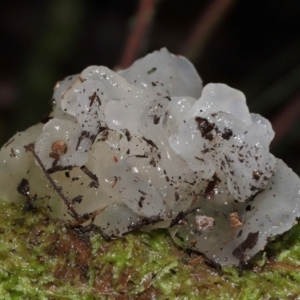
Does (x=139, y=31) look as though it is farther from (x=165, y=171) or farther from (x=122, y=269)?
(x=122, y=269)

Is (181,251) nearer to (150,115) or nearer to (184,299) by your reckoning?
(184,299)

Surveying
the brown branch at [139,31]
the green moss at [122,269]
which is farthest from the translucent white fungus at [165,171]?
the brown branch at [139,31]

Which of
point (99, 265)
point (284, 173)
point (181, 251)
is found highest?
point (284, 173)

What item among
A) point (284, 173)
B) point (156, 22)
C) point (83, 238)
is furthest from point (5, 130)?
point (284, 173)

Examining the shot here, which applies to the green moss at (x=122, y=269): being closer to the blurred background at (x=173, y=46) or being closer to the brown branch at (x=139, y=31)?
the brown branch at (x=139, y=31)

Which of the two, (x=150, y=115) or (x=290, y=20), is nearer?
(x=150, y=115)

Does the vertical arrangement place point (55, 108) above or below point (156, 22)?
below

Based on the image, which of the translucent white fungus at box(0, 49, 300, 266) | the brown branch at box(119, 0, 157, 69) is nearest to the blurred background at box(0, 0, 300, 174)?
the brown branch at box(119, 0, 157, 69)
